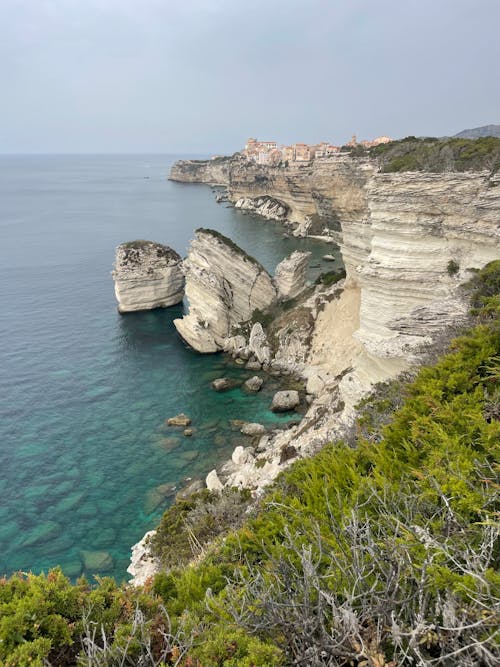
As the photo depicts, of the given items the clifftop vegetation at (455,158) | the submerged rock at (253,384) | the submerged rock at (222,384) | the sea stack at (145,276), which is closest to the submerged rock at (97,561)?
the submerged rock at (222,384)

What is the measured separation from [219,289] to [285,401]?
1362cm

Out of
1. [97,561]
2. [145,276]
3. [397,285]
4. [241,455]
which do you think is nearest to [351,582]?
[97,561]

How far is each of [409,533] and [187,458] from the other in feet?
66.6

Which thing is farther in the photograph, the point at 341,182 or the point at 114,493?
the point at 341,182

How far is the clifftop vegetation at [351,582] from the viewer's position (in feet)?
14.6

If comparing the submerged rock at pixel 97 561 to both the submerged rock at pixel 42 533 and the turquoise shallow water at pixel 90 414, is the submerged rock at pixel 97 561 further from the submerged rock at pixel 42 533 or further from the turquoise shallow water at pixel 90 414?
the submerged rock at pixel 42 533

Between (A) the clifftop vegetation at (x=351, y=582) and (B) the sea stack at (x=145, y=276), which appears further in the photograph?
(B) the sea stack at (x=145, y=276)

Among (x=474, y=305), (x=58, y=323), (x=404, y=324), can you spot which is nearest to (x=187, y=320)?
(x=58, y=323)

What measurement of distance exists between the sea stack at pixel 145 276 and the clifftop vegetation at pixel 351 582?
37.4m

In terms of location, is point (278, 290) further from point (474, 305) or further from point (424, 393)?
point (424, 393)

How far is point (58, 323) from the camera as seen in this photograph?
42.1 meters

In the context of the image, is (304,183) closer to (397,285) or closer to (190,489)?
(397,285)

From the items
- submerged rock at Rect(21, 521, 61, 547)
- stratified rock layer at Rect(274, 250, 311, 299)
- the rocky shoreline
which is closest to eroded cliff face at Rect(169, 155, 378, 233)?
the rocky shoreline

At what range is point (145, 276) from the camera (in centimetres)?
4547
